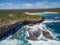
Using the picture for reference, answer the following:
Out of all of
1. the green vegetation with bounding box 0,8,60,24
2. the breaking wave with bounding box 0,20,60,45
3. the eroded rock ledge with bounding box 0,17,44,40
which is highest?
the green vegetation with bounding box 0,8,60,24

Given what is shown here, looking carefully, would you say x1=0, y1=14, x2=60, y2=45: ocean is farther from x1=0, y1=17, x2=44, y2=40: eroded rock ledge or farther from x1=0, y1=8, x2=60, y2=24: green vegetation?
x1=0, y1=8, x2=60, y2=24: green vegetation

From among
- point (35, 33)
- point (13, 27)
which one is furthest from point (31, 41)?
point (13, 27)

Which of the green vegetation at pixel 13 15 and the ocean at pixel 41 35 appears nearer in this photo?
the ocean at pixel 41 35

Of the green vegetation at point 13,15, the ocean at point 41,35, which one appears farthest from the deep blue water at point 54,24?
the green vegetation at point 13,15

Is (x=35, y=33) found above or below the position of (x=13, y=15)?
below

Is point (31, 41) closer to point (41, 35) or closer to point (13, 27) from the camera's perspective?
point (41, 35)

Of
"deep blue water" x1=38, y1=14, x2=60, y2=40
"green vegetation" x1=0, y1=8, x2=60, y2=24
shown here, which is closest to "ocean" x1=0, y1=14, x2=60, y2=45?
"deep blue water" x1=38, y1=14, x2=60, y2=40

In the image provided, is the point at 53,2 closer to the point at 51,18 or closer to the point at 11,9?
the point at 51,18

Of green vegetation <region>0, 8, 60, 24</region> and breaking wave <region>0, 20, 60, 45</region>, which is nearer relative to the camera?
breaking wave <region>0, 20, 60, 45</region>

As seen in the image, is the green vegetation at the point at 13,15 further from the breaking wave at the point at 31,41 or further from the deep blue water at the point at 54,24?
the breaking wave at the point at 31,41
